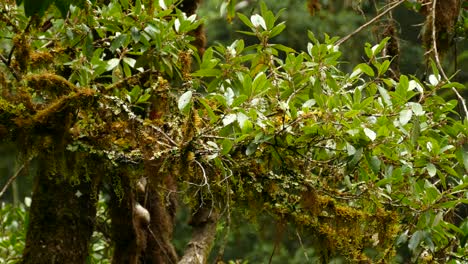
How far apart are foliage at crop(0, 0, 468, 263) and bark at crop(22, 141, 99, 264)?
0.35 m

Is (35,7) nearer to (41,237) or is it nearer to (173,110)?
(173,110)

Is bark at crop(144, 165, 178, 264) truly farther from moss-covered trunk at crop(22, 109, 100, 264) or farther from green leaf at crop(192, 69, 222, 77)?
green leaf at crop(192, 69, 222, 77)

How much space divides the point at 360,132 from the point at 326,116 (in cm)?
9

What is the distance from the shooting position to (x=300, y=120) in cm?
188

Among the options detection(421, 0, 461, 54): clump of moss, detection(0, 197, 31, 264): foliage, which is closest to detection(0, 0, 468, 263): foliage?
detection(421, 0, 461, 54): clump of moss

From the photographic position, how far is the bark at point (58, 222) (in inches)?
90.6

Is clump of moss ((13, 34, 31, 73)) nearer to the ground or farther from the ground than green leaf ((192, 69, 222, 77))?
farther from the ground

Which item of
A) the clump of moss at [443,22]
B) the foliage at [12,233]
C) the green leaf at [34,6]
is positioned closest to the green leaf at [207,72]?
the green leaf at [34,6]

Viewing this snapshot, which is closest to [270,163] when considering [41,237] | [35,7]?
[41,237]

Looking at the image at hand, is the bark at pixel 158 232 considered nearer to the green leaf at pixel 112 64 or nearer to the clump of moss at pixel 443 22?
the green leaf at pixel 112 64

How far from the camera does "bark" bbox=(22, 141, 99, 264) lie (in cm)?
230

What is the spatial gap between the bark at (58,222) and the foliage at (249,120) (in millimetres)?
355

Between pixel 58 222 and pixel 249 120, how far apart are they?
2.60 ft

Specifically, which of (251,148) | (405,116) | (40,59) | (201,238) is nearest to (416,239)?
(405,116)
